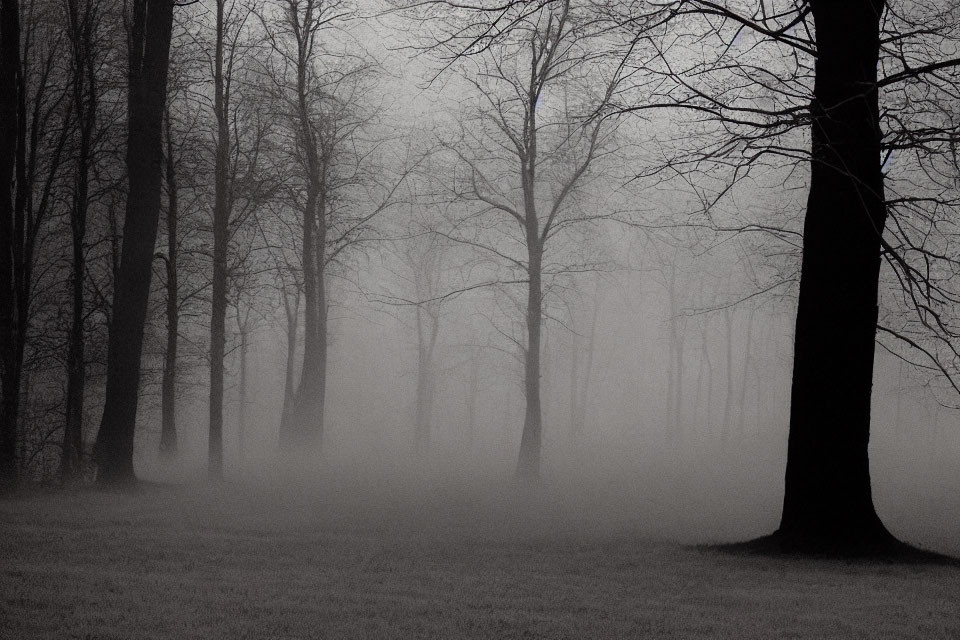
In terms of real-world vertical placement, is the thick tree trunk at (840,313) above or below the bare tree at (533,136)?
below

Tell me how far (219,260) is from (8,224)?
161 inches

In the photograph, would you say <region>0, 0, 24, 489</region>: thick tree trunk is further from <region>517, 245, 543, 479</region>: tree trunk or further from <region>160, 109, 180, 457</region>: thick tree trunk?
<region>517, 245, 543, 479</region>: tree trunk

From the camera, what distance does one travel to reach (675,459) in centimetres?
2897

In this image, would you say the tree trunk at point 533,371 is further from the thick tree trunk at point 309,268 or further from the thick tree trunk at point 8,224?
the thick tree trunk at point 8,224

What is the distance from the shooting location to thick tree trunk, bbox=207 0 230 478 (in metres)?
15.4

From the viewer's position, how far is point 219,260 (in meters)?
15.4

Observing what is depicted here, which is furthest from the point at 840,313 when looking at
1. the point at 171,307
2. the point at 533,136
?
the point at 171,307

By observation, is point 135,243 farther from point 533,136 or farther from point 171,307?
point 533,136

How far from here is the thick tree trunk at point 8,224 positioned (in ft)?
38.6

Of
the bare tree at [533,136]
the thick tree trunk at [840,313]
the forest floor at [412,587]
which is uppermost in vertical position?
the bare tree at [533,136]

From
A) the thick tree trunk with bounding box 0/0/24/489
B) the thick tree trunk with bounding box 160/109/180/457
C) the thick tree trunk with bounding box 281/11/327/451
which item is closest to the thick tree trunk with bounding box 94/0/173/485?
the thick tree trunk with bounding box 0/0/24/489

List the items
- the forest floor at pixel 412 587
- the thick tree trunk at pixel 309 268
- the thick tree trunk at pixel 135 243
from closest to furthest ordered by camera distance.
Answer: the forest floor at pixel 412 587
the thick tree trunk at pixel 135 243
the thick tree trunk at pixel 309 268

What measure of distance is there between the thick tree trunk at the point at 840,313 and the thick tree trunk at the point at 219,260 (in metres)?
11.1

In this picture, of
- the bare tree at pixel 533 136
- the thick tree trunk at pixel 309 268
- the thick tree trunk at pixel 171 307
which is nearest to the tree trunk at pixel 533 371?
the bare tree at pixel 533 136
